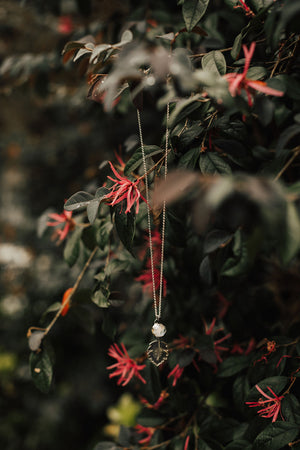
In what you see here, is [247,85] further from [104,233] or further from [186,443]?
[186,443]

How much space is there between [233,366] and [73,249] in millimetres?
420

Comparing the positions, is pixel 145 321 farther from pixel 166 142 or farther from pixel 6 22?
pixel 6 22

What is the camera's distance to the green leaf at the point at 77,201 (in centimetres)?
59

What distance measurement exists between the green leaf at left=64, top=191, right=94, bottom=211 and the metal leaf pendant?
11.1 inches

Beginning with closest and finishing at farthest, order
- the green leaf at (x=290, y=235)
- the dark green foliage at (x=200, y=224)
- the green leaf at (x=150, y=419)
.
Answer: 1. the green leaf at (x=290, y=235)
2. the dark green foliage at (x=200, y=224)
3. the green leaf at (x=150, y=419)

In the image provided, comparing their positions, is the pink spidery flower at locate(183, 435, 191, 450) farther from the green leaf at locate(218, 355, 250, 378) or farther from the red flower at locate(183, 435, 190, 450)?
the green leaf at locate(218, 355, 250, 378)

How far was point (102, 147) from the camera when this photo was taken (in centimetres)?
186


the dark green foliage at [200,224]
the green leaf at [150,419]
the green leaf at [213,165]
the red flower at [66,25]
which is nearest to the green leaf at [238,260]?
the dark green foliage at [200,224]

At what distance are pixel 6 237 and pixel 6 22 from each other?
4.05 ft

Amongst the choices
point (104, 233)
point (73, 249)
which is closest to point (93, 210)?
point (104, 233)

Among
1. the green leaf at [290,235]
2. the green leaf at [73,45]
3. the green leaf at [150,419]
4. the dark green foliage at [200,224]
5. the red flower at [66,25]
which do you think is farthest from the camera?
the red flower at [66,25]

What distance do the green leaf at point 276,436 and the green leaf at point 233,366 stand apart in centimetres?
15

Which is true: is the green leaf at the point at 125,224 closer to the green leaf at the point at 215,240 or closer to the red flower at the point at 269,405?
the green leaf at the point at 215,240

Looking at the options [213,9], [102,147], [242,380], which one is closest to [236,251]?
[242,380]
